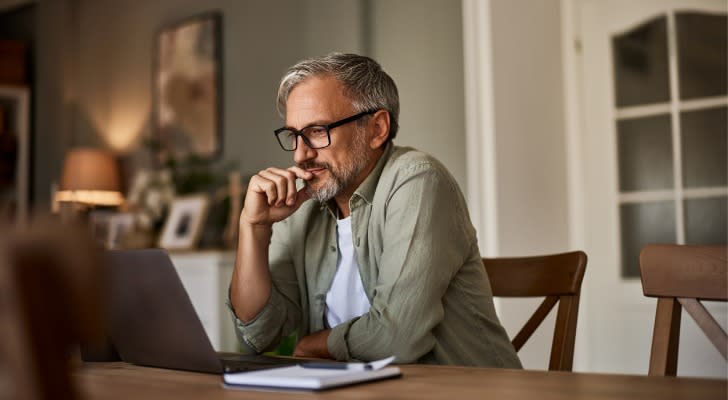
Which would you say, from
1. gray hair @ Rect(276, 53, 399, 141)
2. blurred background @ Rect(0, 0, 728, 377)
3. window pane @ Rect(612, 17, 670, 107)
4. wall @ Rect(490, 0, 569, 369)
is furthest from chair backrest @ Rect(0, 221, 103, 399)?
window pane @ Rect(612, 17, 670, 107)

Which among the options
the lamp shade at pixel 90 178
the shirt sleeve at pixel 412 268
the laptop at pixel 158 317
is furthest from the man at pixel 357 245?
the lamp shade at pixel 90 178

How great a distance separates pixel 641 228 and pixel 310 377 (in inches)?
99.8

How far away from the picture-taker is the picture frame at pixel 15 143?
5691 mm

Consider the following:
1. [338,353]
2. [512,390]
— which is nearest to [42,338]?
[512,390]

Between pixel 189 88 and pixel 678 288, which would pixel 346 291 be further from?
pixel 189 88

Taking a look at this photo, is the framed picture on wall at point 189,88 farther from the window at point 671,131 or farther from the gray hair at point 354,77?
the gray hair at point 354,77

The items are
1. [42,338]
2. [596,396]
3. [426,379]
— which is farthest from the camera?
[426,379]

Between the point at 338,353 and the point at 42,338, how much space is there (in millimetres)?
1004

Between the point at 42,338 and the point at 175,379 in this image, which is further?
the point at 175,379

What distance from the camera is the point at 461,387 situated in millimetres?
932

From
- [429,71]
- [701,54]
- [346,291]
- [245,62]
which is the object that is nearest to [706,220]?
[701,54]

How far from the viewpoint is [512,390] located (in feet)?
2.94

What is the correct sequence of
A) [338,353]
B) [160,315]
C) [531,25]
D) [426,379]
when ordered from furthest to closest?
[531,25] < [338,353] < [160,315] < [426,379]

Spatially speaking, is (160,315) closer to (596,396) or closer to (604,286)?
(596,396)
